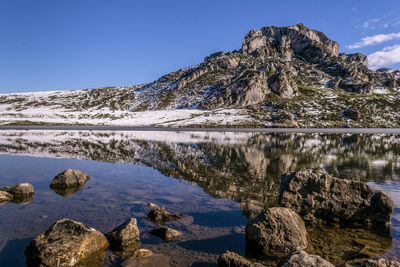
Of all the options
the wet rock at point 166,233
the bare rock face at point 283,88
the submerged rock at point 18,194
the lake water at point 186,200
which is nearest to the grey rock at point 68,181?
the lake water at point 186,200

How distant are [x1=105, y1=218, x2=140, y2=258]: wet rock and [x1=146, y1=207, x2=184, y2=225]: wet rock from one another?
2283mm

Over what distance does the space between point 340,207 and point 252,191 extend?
6083 millimetres

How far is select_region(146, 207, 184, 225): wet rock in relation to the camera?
13.4 m

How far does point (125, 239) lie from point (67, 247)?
2230 mm

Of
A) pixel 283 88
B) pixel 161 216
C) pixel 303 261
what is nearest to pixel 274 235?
pixel 303 261

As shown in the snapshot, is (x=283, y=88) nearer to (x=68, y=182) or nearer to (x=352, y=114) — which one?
(x=352, y=114)

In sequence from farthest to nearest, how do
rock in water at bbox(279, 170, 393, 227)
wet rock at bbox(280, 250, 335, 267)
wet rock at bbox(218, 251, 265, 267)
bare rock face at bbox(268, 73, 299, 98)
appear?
bare rock face at bbox(268, 73, 299, 98) → rock in water at bbox(279, 170, 393, 227) → wet rock at bbox(218, 251, 265, 267) → wet rock at bbox(280, 250, 335, 267)

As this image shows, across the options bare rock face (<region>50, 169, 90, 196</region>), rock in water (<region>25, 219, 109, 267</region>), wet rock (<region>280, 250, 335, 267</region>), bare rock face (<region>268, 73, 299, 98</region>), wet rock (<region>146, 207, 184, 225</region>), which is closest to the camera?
wet rock (<region>280, 250, 335, 267</region>)

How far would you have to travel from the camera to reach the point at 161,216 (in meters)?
13.6

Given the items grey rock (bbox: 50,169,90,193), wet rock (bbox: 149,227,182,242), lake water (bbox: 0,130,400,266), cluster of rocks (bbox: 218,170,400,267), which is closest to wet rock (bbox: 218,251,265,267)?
lake water (bbox: 0,130,400,266)

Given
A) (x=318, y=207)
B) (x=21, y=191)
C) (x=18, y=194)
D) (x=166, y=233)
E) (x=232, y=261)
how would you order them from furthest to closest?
1. (x=21, y=191)
2. (x=18, y=194)
3. (x=318, y=207)
4. (x=166, y=233)
5. (x=232, y=261)

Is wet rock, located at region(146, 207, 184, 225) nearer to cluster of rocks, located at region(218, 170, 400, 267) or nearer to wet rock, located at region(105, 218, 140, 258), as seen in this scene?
wet rock, located at region(105, 218, 140, 258)

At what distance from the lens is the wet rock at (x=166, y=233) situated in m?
11.4

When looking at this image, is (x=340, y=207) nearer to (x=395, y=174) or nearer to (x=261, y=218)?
(x=261, y=218)
